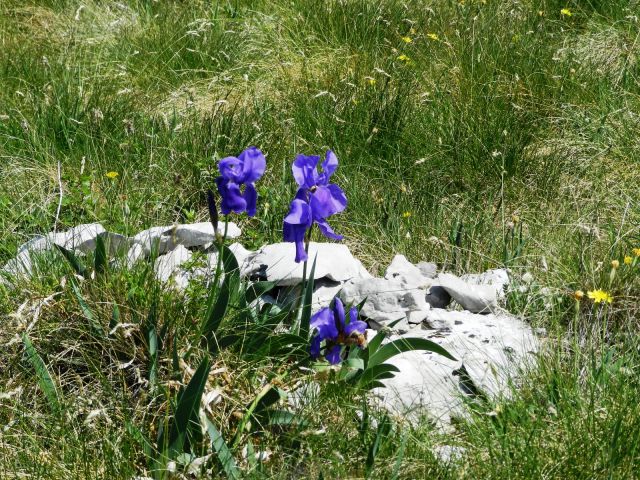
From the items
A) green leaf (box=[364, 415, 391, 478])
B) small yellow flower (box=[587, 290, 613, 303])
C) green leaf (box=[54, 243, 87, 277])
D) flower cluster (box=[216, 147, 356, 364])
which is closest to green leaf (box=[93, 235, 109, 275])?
green leaf (box=[54, 243, 87, 277])

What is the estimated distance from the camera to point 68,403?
2246 mm

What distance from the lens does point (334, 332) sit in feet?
7.63

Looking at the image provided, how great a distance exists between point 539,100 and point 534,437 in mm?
2522

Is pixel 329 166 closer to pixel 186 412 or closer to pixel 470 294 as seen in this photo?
pixel 186 412

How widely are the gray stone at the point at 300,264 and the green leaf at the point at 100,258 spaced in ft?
1.89

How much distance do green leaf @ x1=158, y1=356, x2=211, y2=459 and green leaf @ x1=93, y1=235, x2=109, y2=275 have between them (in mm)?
588

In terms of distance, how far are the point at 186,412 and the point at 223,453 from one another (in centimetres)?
13

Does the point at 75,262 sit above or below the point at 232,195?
below

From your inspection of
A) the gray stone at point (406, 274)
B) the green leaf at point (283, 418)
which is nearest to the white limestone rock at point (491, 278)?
the gray stone at point (406, 274)

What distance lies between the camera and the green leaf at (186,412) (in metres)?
2.05

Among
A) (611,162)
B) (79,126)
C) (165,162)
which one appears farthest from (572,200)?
(79,126)

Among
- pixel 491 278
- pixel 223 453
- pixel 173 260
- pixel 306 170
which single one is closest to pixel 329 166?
pixel 306 170

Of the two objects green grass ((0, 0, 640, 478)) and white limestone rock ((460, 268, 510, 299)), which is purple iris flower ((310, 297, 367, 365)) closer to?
green grass ((0, 0, 640, 478))

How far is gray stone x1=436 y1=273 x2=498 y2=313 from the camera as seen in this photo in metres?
2.94
